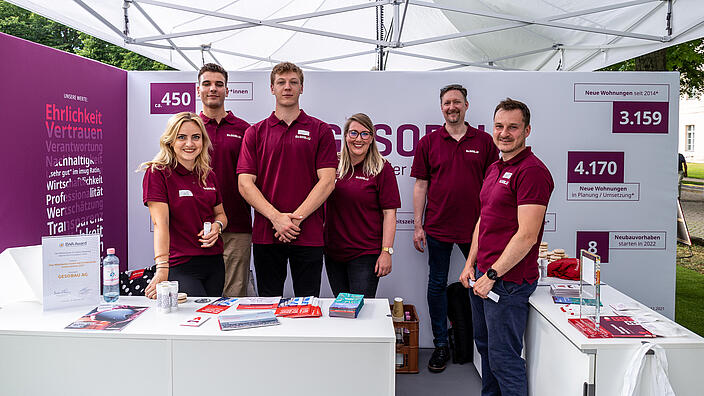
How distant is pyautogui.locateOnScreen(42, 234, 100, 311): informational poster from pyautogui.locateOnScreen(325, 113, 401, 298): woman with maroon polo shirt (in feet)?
4.07

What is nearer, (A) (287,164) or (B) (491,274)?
(B) (491,274)

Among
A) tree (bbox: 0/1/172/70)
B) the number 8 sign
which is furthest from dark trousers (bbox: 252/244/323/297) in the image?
tree (bbox: 0/1/172/70)

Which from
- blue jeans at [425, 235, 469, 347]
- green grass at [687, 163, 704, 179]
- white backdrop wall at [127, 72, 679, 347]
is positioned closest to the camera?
blue jeans at [425, 235, 469, 347]

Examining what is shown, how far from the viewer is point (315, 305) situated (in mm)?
2215

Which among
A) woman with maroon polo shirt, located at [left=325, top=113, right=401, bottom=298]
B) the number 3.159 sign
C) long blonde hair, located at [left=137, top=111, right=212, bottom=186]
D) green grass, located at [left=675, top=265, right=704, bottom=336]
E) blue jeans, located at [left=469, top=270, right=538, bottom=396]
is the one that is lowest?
green grass, located at [left=675, top=265, right=704, bottom=336]

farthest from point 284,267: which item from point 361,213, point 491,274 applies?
point 491,274

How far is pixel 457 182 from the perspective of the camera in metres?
3.24

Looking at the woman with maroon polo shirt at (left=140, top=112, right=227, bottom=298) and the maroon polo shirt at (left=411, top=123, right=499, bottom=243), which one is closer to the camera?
the woman with maroon polo shirt at (left=140, top=112, right=227, bottom=298)

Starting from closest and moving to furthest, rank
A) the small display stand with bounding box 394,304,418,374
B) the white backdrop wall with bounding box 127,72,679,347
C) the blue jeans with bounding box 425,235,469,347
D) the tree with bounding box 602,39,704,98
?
the small display stand with bounding box 394,304,418,374 < the blue jeans with bounding box 425,235,469,347 < the white backdrop wall with bounding box 127,72,679,347 < the tree with bounding box 602,39,704,98

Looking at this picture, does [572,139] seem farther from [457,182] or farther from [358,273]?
[358,273]

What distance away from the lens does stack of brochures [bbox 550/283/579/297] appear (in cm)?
249

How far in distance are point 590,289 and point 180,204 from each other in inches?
75.0

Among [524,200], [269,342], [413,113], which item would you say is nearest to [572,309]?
[524,200]

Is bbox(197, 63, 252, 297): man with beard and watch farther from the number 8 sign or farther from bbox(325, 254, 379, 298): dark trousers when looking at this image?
the number 8 sign
